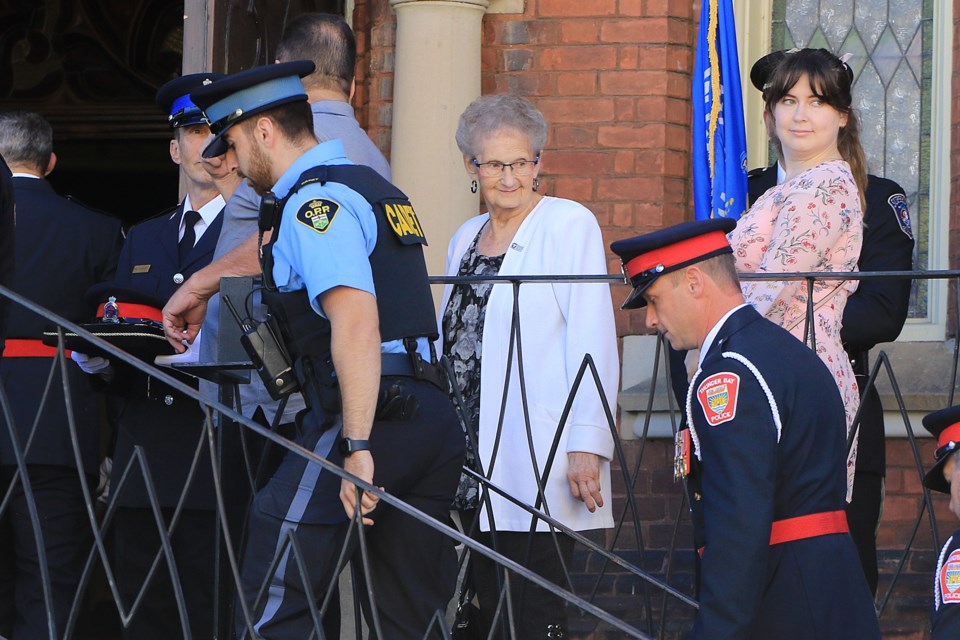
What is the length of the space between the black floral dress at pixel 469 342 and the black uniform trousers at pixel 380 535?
0.71 metres

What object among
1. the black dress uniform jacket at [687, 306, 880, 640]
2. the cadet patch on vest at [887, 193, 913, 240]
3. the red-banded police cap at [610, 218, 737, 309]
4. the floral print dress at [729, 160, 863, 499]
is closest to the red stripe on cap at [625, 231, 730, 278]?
the red-banded police cap at [610, 218, 737, 309]

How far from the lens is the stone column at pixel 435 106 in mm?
6066

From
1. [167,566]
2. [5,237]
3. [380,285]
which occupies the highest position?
[5,237]

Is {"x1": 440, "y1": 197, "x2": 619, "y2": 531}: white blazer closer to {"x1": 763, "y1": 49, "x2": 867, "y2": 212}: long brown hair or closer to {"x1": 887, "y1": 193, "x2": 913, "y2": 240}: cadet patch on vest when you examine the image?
{"x1": 763, "y1": 49, "x2": 867, "y2": 212}: long brown hair

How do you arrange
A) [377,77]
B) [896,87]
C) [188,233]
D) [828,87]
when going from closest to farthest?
[828,87] < [188,233] < [896,87] < [377,77]

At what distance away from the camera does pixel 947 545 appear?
355cm

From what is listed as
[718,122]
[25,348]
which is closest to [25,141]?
[25,348]

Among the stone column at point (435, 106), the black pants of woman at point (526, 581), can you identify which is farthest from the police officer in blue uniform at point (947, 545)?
the stone column at point (435, 106)

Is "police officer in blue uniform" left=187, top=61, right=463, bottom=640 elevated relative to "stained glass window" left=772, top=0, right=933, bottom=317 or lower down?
lower down

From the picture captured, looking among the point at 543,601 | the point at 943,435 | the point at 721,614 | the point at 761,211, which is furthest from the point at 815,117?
the point at 721,614

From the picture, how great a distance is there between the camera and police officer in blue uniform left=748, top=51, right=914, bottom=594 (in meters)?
4.38

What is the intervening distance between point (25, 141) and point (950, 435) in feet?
10.6

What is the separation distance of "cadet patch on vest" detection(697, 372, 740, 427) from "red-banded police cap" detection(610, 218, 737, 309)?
0.26 metres

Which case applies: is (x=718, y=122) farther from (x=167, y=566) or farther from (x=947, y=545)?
(x=167, y=566)
